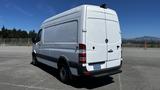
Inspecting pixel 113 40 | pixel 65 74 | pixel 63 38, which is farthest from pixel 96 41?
pixel 65 74

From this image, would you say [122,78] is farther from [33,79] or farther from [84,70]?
Answer: [33,79]

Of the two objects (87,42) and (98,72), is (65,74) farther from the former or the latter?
(87,42)

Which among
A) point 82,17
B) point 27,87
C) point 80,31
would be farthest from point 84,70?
point 27,87

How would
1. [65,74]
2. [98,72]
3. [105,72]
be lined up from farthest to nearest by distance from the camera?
[65,74] < [105,72] < [98,72]

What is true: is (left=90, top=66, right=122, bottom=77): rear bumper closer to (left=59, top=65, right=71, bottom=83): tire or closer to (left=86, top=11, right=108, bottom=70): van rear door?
(left=86, top=11, right=108, bottom=70): van rear door

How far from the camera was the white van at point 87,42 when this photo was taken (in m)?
6.48

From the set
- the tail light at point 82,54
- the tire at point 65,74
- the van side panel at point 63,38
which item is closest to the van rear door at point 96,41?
the tail light at point 82,54

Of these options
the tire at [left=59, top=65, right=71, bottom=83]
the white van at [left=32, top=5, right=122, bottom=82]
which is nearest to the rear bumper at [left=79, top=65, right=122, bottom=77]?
the white van at [left=32, top=5, right=122, bottom=82]

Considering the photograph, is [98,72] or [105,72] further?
[105,72]

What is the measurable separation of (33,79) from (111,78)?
3387mm

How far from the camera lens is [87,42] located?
6480mm

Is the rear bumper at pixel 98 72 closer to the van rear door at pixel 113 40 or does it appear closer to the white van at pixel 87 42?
the white van at pixel 87 42

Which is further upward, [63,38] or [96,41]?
[63,38]

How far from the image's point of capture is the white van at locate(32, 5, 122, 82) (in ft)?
21.3
